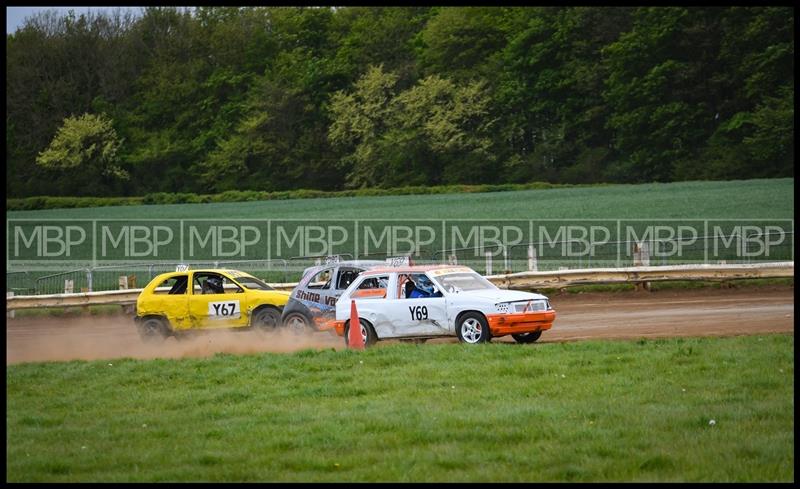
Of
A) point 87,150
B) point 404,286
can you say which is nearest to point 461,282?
point 404,286

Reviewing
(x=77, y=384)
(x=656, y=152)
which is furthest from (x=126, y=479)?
(x=656, y=152)

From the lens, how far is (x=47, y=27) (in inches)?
3159

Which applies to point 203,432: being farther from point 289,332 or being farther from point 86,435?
point 289,332

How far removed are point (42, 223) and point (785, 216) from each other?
121 ft

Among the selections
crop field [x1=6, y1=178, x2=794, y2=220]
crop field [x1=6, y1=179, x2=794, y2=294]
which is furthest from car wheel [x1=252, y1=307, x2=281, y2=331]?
crop field [x1=6, y1=178, x2=794, y2=220]

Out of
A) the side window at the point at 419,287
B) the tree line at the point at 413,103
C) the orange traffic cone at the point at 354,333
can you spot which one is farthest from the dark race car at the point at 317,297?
the tree line at the point at 413,103

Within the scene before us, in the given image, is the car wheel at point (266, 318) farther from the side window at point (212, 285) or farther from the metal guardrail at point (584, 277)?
the metal guardrail at point (584, 277)

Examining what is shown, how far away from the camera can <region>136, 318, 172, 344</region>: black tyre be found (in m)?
22.7

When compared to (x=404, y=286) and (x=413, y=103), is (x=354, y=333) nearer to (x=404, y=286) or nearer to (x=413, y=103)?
(x=404, y=286)

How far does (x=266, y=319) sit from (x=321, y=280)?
4.90 feet

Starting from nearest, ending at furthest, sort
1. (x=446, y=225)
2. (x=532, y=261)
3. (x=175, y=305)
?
1. (x=175, y=305)
2. (x=532, y=261)
3. (x=446, y=225)

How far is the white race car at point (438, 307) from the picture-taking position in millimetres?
18172

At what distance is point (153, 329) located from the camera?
22781 mm

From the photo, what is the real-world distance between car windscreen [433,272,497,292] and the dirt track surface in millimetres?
1122
